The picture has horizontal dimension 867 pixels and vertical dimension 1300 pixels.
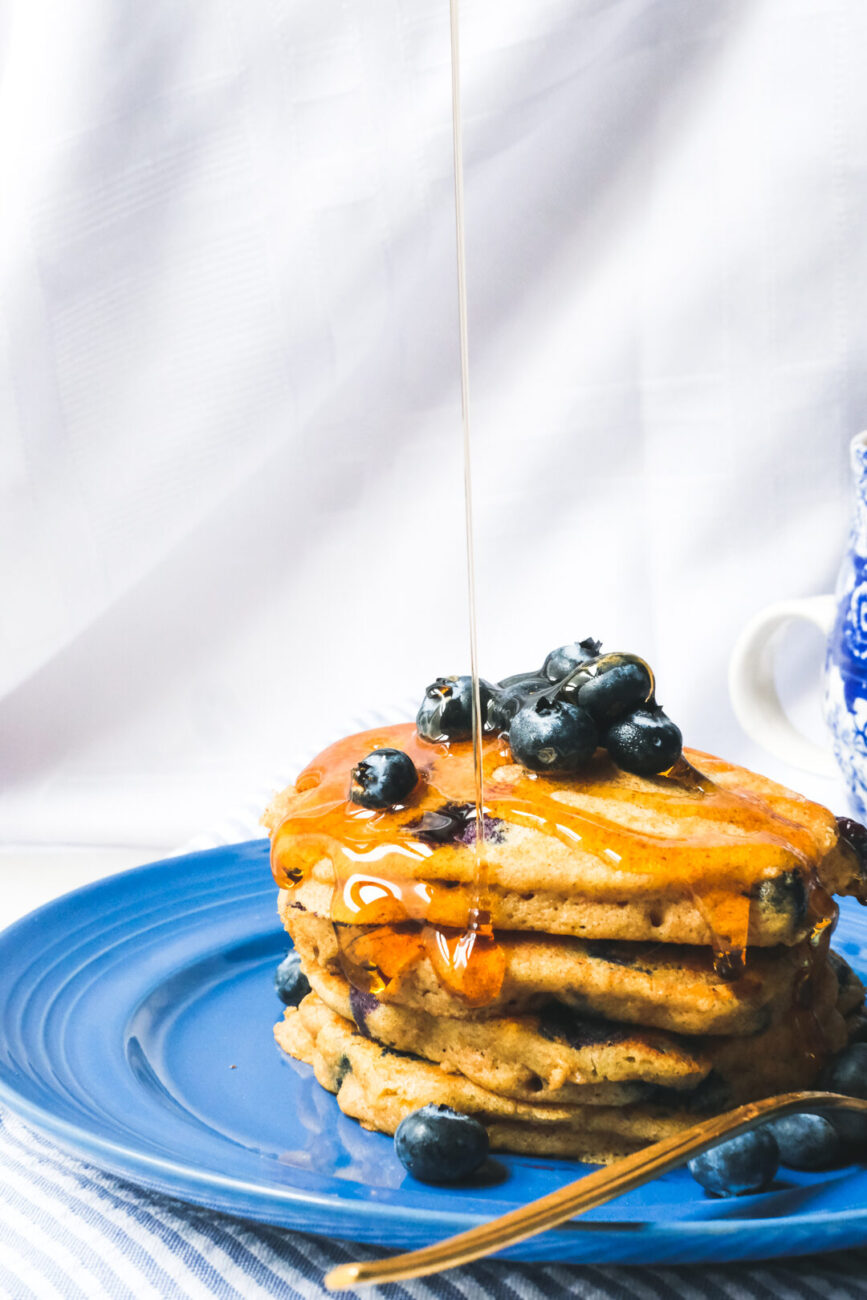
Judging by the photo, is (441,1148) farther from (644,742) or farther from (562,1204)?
(644,742)

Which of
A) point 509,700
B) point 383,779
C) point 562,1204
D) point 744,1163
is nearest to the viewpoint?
point 562,1204

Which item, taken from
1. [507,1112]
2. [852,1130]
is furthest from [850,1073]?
[507,1112]

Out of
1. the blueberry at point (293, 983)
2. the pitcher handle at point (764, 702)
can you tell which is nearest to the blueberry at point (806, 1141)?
the blueberry at point (293, 983)

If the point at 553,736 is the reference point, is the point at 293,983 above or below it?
below

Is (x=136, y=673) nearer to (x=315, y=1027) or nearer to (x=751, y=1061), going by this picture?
(x=315, y=1027)

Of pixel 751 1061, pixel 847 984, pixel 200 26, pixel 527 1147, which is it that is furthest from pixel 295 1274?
pixel 200 26

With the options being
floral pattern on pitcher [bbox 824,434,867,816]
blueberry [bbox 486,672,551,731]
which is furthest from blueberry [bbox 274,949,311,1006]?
floral pattern on pitcher [bbox 824,434,867,816]

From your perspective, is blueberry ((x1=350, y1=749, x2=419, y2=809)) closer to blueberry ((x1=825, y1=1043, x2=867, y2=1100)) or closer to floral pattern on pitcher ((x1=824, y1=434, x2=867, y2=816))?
blueberry ((x1=825, y1=1043, x2=867, y2=1100))
